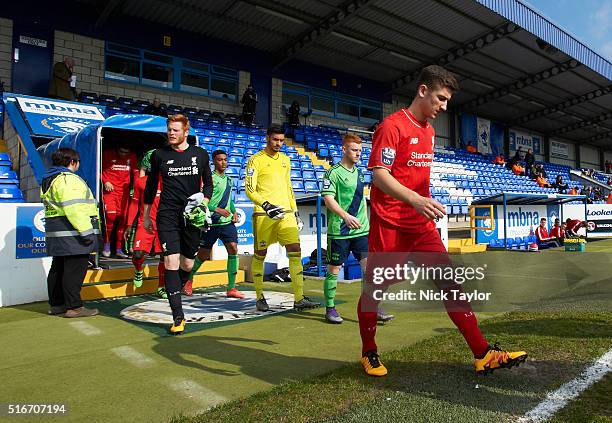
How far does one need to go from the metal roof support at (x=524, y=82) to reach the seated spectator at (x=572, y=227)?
11936 millimetres

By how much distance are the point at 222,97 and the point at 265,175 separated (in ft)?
48.2

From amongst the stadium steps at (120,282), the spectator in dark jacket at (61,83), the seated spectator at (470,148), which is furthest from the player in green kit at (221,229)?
the seated spectator at (470,148)

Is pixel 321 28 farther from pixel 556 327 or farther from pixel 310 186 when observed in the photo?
pixel 556 327

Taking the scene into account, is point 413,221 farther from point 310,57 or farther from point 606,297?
point 310,57

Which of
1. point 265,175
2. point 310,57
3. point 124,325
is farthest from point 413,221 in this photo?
point 310,57

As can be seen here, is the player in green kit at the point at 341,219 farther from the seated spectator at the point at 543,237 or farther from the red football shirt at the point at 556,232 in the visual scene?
the red football shirt at the point at 556,232

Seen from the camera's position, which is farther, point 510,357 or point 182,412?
point 510,357

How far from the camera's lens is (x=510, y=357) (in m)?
2.58

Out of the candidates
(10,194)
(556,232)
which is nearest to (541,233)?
(556,232)

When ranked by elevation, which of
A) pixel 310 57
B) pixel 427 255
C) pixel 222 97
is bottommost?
pixel 427 255

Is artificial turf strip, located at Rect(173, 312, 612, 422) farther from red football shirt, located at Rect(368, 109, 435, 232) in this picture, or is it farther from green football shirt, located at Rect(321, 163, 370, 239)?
green football shirt, located at Rect(321, 163, 370, 239)

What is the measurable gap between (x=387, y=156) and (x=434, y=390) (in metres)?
1.43

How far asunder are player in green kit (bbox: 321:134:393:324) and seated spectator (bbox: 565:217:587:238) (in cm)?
1473

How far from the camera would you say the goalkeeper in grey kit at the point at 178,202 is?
4.08 m
